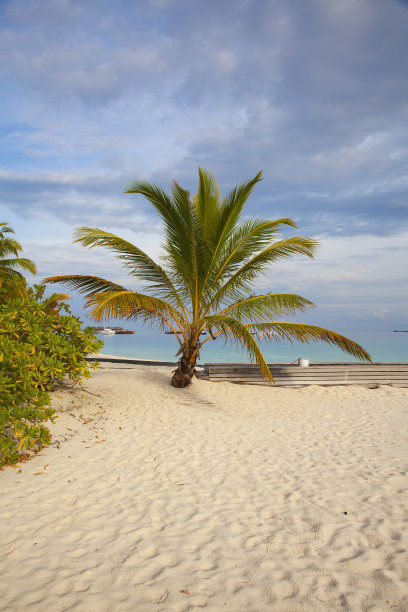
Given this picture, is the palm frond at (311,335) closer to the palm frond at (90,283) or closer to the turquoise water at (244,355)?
the palm frond at (90,283)

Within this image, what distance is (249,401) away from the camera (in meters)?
8.93

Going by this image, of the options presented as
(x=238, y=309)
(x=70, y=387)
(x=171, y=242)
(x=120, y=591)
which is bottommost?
(x=120, y=591)

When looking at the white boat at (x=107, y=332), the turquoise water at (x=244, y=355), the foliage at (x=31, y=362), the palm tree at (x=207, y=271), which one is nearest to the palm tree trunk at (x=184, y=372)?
the palm tree at (x=207, y=271)

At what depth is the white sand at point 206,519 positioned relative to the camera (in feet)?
7.89

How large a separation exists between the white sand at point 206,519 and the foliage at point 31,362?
1.57 feet

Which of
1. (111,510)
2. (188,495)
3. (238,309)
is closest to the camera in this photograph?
(111,510)

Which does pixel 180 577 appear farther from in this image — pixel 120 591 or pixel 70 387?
pixel 70 387

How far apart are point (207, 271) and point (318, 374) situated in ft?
16.0

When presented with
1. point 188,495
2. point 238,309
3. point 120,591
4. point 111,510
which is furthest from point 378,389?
point 120,591

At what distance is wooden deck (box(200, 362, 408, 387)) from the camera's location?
34.4 ft

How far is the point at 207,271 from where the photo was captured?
8.69 meters

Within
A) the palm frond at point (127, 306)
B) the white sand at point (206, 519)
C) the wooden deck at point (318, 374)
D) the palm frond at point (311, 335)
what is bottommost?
the white sand at point (206, 519)

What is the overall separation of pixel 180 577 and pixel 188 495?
131 cm

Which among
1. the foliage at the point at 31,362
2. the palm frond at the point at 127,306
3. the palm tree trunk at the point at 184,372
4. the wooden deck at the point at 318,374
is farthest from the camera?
the wooden deck at the point at 318,374
